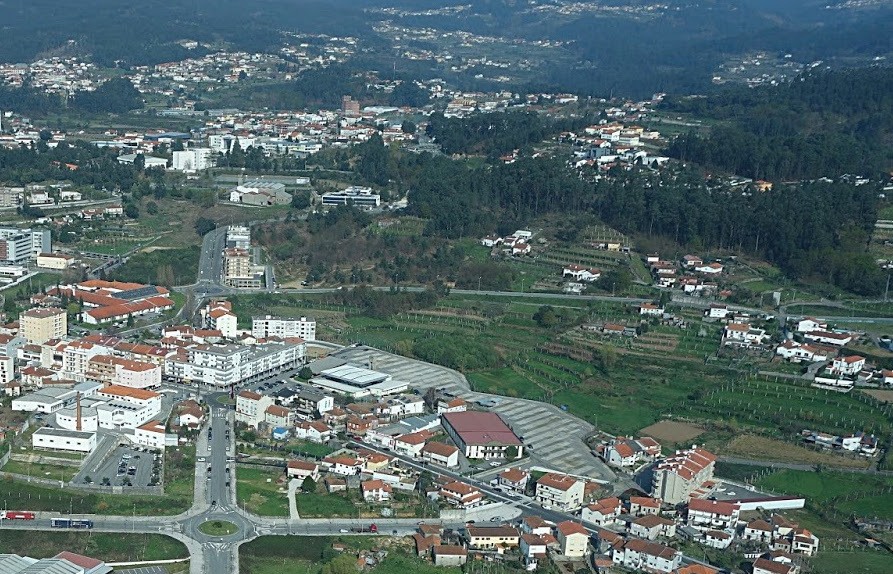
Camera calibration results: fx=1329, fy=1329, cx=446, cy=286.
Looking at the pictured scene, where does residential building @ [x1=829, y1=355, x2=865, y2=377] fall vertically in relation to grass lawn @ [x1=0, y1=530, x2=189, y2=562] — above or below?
above

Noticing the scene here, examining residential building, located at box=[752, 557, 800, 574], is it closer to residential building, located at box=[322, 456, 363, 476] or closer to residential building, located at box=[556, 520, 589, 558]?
residential building, located at box=[556, 520, 589, 558]

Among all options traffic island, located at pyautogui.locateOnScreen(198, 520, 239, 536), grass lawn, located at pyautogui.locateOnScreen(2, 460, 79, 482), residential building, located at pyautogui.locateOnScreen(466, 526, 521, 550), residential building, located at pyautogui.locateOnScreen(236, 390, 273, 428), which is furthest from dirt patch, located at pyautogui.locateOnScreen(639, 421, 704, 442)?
grass lawn, located at pyautogui.locateOnScreen(2, 460, 79, 482)

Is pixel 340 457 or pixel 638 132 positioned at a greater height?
pixel 638 132

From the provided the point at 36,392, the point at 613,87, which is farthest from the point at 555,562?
the point at 613,87

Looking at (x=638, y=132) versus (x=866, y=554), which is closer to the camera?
(x=866, y=554)

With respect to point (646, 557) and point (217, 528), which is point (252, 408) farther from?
point (646, 557)

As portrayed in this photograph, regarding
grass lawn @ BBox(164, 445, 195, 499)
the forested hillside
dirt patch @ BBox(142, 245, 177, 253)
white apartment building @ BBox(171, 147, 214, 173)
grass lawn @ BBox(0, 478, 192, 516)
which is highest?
the forested hillside

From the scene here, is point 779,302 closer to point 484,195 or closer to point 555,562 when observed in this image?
point 484,195
